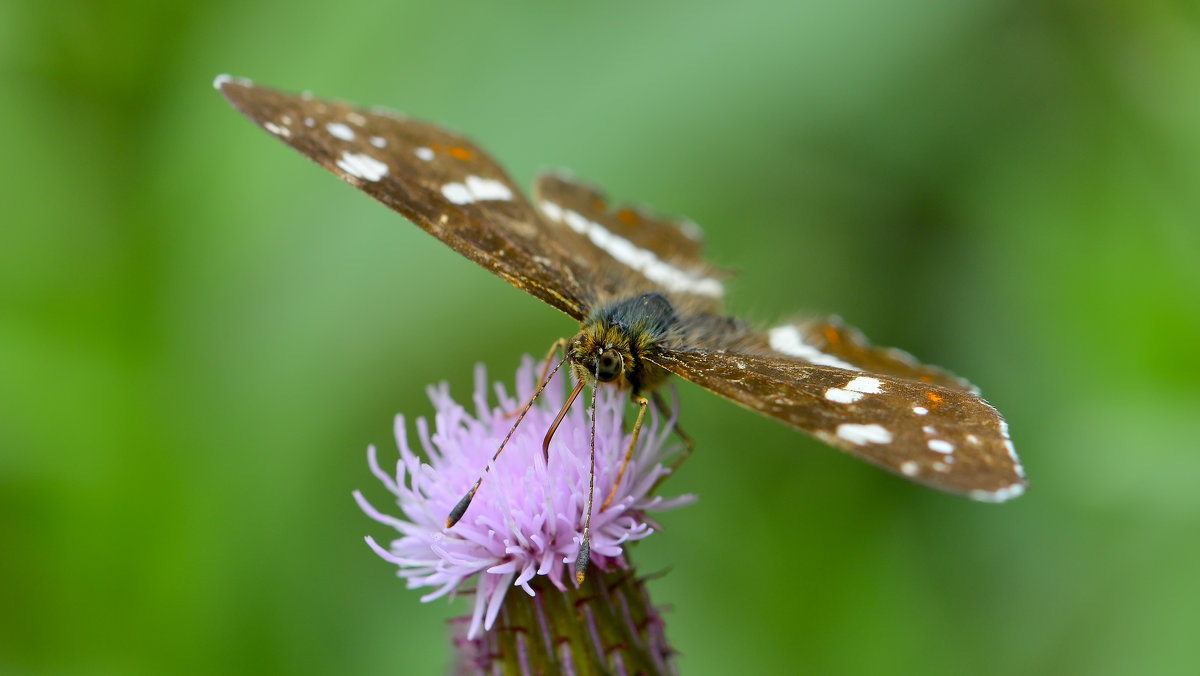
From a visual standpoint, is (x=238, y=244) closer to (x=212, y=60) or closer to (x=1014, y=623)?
(x=212, y=60)

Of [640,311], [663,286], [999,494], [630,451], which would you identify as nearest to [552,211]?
[663,286]

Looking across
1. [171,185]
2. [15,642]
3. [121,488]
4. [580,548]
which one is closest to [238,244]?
[171,185]

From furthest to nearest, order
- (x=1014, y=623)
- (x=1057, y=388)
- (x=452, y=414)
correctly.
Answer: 1. (x=1057, y=388)
2. (x=1014, y=623)
3. (x=452, y=414)

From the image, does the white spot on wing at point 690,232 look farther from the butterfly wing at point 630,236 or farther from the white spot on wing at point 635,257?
the white spot on wing at point 635,257

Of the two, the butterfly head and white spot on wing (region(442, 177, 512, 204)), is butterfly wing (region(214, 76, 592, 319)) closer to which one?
white spot on wing (region(442, 177, 512, 204))

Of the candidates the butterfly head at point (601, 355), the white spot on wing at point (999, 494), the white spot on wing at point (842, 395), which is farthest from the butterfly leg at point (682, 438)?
the white spot on wing at point (999, 494)

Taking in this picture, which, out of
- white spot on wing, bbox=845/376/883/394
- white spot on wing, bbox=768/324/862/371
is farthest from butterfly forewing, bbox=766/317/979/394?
white spot on wing, bbox=845/376/883/394

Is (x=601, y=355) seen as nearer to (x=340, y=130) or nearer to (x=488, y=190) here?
(x=488, y=190)
